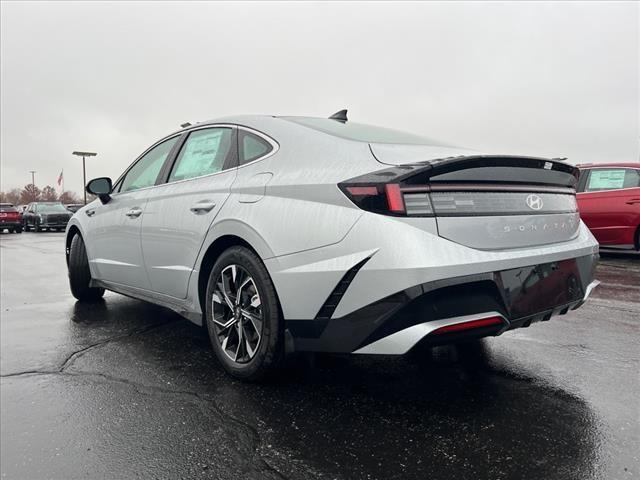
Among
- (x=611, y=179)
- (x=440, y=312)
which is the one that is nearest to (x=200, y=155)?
(x=440, y=312)

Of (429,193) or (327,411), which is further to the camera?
(327,411)

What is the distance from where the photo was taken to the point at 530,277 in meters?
2.36

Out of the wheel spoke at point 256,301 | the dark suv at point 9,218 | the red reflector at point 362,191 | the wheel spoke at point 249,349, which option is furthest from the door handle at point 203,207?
the dark suv at point 9,218

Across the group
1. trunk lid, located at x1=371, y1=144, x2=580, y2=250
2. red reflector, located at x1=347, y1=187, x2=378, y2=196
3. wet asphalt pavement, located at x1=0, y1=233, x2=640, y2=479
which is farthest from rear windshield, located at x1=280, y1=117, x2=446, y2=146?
wet asphalt pavement, located at x1=0, y1=233, x2=640, y2=479

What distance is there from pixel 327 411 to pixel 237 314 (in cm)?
76

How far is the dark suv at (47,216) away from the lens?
25.4 metres

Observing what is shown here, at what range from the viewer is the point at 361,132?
2951 mm

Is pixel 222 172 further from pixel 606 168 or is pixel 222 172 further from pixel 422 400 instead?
pixel 606 168

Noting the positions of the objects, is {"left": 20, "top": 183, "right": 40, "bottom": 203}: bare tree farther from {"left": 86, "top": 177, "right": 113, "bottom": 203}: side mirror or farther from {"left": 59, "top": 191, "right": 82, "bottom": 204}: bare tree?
{"left": 86, "top": 177, "right": 113, "bottom": 203}: side mirror

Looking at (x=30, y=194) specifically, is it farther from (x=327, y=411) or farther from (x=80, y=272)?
(x=327, y=411)

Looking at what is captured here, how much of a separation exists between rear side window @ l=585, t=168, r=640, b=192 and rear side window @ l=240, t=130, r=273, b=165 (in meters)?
7.92

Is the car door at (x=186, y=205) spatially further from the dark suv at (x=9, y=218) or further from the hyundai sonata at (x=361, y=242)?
the dark suv at (x=9, y=218)

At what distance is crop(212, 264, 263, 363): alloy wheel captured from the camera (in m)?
2.73

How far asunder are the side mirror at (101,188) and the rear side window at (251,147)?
205 cm
